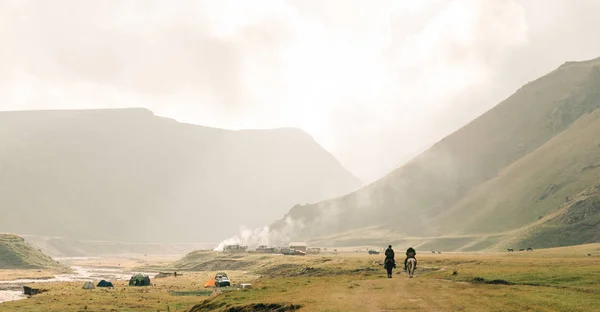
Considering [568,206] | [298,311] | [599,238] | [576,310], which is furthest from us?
[568,206]

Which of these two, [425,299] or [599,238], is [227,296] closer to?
[425,299]

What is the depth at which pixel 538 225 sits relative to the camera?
19838 centimetres

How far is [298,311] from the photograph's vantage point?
36938mm

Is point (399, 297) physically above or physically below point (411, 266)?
below

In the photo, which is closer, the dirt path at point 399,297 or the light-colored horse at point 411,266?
the dirt path at point 399,297

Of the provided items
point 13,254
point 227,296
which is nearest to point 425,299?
point 227,296

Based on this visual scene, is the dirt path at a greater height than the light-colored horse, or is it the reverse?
the light-colored horse

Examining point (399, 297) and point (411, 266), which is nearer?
point (399, 297)

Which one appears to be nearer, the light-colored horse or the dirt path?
the dirt path

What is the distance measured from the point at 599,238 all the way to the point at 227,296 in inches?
6207

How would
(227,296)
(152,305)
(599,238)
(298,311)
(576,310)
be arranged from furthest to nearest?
1. (599,238)
2. (152,305)
3. (227,296)
4. (298,311)
5. (576,310)

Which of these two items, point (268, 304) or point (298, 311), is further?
point (268, 304)

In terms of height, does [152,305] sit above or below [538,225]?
below

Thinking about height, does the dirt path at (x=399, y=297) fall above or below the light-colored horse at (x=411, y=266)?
below
